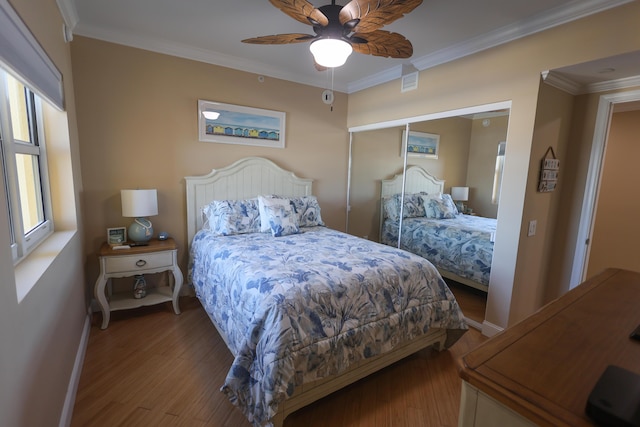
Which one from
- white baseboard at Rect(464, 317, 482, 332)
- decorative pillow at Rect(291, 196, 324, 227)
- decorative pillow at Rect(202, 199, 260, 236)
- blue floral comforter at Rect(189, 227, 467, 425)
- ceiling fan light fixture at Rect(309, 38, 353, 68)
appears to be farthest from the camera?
decorative pillow at Rect(291, 196, 324, 227)

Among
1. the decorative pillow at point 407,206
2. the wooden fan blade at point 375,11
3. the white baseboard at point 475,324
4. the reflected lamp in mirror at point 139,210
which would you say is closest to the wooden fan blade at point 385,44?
the wooden fan blade at point 375,11

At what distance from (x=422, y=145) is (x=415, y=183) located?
0.42m

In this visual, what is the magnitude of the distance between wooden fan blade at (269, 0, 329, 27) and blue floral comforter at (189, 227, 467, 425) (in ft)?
5.01

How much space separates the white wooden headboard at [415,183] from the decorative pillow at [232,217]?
1.62 metres

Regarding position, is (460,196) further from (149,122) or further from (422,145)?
(149,122)

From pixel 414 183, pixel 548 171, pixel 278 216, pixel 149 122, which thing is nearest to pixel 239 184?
pixel 278 216

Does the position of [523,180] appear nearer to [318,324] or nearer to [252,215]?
[318,324]

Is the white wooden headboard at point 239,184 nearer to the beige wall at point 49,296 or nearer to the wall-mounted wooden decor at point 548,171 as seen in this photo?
the beige wall at point 49,296

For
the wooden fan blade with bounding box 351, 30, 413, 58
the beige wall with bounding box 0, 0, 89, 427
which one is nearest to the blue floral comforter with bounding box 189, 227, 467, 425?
the beige wall with bounding box 0, 0, 89, 427

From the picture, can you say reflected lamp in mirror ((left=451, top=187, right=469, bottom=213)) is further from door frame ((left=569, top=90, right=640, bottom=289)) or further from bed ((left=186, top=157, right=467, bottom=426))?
bed ((left=186, top=157, right=467, bottom=426))

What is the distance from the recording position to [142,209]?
2.73m

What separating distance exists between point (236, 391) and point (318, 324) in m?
0.54

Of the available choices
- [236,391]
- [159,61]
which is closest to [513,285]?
[236,391]

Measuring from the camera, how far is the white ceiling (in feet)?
7.03
